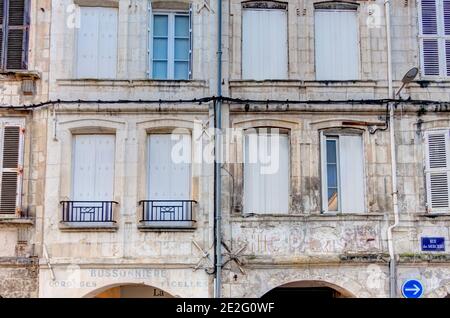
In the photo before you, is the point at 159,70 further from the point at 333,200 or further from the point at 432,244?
the point at 432,244

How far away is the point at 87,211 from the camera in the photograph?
13961mm

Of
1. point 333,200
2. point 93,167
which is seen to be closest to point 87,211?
point 93,167

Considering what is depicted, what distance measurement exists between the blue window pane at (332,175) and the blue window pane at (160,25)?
176 inches

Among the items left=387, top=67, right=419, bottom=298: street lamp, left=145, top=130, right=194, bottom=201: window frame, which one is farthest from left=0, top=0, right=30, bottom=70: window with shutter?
left=387, top=67, right=419, bottom=298: street lamp

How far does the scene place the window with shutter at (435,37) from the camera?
48.8ft

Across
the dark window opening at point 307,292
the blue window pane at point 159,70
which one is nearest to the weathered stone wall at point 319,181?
the blue window pane at point 159,70

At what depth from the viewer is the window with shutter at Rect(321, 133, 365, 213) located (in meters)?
14.3

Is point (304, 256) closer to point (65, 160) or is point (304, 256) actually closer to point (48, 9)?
point (65, 160)

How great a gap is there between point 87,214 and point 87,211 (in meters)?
0.06

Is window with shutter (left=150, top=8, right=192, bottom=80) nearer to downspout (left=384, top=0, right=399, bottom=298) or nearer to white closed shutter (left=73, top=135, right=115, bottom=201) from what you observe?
white closed shutter (left=73, top=135, right=115, bottom=201)

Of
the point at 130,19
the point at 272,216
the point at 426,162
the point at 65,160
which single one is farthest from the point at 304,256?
the point at 130,19

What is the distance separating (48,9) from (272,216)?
640cm

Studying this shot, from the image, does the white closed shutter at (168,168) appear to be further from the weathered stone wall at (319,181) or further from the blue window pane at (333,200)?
the blue window pane at (333,200)

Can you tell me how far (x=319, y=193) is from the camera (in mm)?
14227
